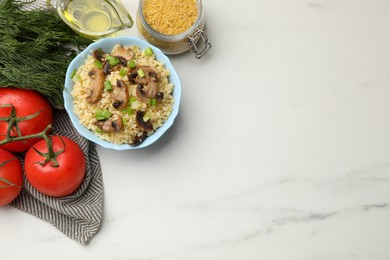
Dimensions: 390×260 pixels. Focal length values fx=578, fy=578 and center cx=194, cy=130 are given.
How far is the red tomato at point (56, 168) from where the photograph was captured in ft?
4.25

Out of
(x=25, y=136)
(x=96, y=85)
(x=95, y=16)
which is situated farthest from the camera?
(x=95, y=16)

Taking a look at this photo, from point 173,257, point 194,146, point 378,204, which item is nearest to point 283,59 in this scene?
point 194,146

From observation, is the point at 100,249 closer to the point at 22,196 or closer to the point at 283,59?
the point at 22,196

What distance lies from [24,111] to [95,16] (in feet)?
1.01

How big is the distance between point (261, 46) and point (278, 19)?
90 mm

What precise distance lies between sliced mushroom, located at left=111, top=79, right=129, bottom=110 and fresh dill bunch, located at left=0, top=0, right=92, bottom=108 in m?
0.14

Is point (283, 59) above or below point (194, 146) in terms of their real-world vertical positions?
above

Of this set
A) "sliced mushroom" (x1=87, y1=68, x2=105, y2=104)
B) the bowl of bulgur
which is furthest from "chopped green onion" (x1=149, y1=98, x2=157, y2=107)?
"sliced mushroom" (x1=87, y1=68, x2=105, y2=104)

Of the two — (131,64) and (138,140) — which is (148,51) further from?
(138,140)

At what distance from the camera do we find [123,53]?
1.38 meters

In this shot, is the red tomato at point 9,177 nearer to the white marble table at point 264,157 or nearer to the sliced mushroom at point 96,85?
the white marble table at point 264,157

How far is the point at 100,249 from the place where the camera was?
1425 millimetres

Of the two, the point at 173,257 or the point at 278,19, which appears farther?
the point at 278,19

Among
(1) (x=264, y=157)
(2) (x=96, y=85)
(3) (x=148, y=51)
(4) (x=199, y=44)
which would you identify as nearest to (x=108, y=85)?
(2) (x=96, y=85)
